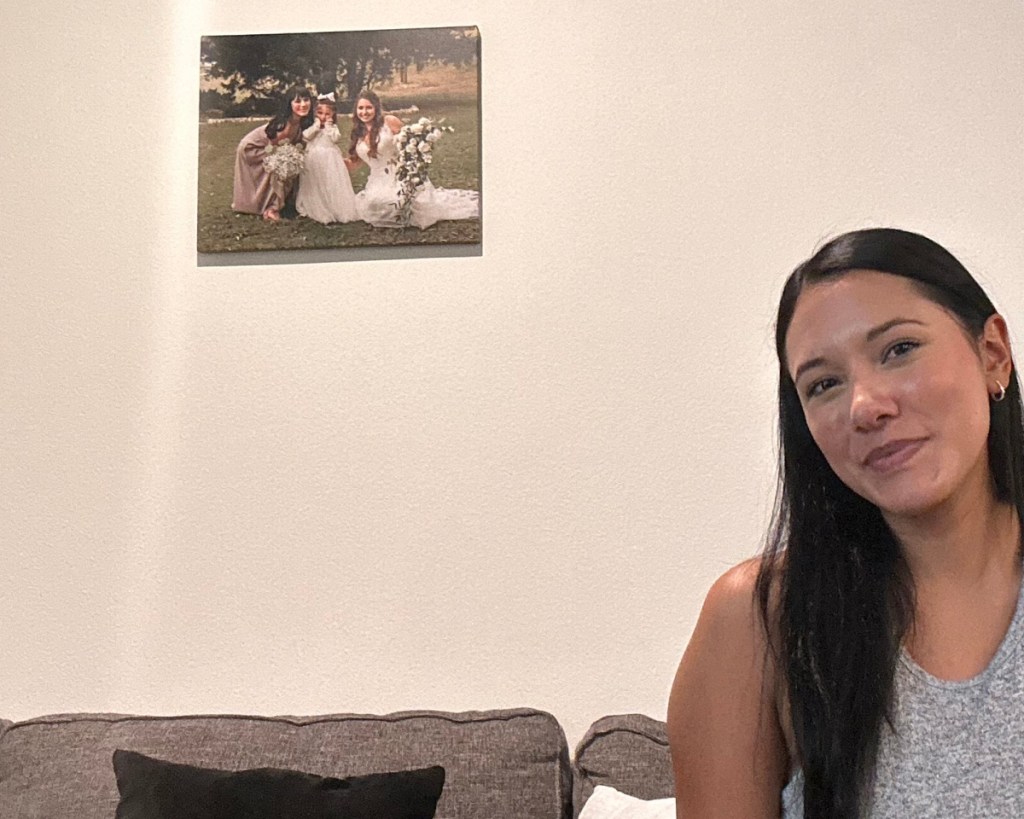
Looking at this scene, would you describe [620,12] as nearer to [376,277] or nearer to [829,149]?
[829,149]

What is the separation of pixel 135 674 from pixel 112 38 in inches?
47.2

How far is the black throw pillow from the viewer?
1.60 meters

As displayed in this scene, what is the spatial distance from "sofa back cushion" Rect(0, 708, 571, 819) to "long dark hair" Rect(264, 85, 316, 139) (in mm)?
Result: 1067

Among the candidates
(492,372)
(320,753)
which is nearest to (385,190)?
(492,372)

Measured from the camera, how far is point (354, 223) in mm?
2236

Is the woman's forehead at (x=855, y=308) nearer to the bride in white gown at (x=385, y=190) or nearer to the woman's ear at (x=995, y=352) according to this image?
the woman's ear at (x=995, y=352)

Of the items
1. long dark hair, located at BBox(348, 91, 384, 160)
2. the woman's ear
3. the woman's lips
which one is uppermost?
long dark hair, located at BBox(348, 91, 384, 160)

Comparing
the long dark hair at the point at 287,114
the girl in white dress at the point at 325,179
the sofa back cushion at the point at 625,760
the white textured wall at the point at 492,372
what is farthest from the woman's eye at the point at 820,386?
the long dark hair at the point at 287,114

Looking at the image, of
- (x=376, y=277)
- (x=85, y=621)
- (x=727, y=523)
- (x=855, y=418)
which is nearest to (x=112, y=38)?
(x=376, y=277)

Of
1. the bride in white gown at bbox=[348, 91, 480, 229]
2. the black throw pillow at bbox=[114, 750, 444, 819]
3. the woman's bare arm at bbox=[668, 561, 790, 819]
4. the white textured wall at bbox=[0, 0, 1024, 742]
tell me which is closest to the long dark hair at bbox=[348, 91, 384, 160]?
the bride in white gown at bbox=[348, 91, 480, 229]

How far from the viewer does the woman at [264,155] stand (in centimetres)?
225

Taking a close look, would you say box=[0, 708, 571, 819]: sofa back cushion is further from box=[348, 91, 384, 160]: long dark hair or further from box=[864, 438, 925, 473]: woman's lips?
box=[348, 91, 384, 160]: long dark hair

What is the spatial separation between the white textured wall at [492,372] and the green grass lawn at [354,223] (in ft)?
0.16

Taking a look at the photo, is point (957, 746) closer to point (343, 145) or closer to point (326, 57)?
point (343, 145)
